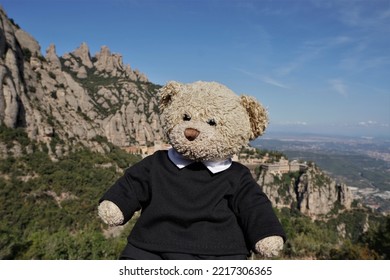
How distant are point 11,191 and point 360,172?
139 m

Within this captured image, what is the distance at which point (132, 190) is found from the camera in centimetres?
218

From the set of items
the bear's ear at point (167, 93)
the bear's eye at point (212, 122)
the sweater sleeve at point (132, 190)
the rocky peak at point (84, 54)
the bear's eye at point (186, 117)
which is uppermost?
the rocky peak at point (84, 54)

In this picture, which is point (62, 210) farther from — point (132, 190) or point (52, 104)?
point (132, 190)

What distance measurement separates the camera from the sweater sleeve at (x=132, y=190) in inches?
84.3

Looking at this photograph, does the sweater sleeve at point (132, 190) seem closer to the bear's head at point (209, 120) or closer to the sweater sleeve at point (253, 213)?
the bear's head at point (209, 120)

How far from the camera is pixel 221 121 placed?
2.09 metres

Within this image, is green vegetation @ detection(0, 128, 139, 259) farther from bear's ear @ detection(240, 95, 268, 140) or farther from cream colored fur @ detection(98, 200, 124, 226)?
bear's ear @ detection(240, 95, 268, 140)

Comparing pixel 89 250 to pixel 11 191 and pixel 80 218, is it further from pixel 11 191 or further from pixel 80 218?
pixel 11 191

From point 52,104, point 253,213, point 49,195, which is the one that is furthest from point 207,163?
point 52,104

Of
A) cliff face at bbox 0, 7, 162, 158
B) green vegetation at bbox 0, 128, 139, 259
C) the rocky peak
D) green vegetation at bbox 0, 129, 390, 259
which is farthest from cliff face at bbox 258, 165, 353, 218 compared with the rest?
the rocky peak

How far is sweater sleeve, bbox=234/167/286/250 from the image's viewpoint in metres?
1.92

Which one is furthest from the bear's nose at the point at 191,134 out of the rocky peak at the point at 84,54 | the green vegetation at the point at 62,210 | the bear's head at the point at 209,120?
the rocky peak at the point at 84,54

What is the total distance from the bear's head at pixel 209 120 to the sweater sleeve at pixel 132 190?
0.31 m

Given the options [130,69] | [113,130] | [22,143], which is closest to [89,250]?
[22,143]
